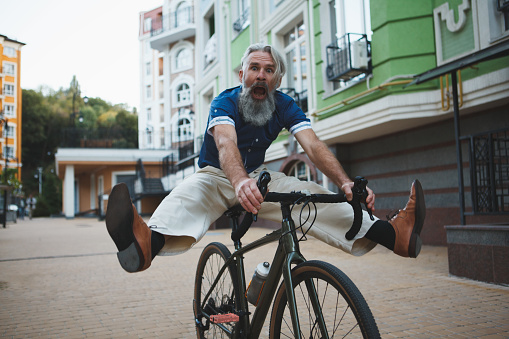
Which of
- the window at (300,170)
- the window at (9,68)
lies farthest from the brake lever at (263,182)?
the window at (9,68)

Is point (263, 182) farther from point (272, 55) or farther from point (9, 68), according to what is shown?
point (9, 68)

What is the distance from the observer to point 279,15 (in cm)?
1382

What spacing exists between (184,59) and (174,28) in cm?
291

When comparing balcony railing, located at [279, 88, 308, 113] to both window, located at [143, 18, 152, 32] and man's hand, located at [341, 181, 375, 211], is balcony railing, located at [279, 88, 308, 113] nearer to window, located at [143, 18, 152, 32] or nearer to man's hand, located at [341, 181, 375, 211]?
man's hand, located at [341, 181, 375, 211]

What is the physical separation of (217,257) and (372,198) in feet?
4.38

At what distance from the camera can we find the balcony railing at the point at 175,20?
A: 125 feet

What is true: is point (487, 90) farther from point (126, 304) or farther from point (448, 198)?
point (126, 304)

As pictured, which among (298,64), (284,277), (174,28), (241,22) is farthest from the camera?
(174,28)

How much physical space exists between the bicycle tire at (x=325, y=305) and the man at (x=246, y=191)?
0.43 metres

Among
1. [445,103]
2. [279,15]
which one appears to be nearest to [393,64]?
[445,103]

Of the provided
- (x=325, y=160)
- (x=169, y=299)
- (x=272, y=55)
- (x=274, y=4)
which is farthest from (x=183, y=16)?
(x=325, y=160)

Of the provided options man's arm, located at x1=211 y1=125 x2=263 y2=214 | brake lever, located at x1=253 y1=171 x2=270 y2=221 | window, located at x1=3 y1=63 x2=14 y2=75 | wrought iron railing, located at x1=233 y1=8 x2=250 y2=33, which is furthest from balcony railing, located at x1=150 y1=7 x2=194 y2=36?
brake lever, located at x1=253 y1=171 x2=270 y2=221

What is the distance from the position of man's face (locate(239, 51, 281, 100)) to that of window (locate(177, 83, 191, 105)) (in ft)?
128

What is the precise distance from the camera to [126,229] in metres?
2.25
